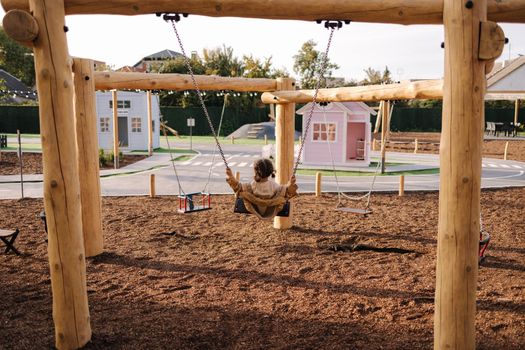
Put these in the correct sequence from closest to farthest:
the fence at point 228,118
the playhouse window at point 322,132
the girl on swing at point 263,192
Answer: the girl on swing at point 263,192, the playhouse window at point 322,132, the fence at point 228,118

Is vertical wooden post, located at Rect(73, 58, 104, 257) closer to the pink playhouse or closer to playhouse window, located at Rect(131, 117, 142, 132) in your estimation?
the pink playhouse

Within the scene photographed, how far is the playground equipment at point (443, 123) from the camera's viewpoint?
3758 mm

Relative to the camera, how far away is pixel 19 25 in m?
3.91

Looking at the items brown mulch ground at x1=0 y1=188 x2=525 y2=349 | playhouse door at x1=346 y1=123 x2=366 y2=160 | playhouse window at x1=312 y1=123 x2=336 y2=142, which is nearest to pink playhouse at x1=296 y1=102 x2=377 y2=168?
playhouse window at x1=312 y1=123 x2=336 y2=142

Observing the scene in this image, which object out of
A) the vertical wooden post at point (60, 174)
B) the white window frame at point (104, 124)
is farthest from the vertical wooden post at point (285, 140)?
the white window frame at point (104, 124)

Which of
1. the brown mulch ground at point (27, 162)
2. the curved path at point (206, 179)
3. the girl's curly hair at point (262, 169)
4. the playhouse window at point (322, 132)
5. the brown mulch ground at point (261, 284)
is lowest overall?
the brown mulch ground at point (261, 284)

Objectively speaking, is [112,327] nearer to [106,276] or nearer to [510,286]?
[106,276]

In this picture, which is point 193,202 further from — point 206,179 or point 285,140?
point 206,179

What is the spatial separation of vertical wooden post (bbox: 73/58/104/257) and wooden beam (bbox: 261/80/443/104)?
3139 mm

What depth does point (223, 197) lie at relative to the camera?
43.7 feet

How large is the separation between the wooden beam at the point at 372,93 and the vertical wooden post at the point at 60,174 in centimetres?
477

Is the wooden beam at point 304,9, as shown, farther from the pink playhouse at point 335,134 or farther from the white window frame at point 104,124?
the white window frame at point 104,124

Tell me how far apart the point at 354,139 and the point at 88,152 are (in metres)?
16.2

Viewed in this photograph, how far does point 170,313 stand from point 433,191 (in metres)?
10.6
